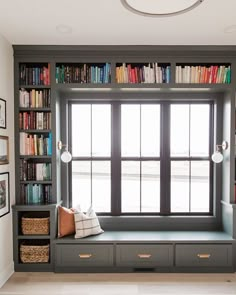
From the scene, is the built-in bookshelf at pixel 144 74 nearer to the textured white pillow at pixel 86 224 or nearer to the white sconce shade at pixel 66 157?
the white sconce shade at pixel 66 157

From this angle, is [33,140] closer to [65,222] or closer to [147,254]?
[65,222]

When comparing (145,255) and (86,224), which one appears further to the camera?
(86,224)

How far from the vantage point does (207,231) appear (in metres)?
3.51

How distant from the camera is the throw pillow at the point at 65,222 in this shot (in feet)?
10.5

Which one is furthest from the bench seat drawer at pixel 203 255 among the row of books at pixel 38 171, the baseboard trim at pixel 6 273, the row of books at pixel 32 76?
the row of books at pixel 32 76

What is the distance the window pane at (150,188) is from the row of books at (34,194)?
4.17 feet

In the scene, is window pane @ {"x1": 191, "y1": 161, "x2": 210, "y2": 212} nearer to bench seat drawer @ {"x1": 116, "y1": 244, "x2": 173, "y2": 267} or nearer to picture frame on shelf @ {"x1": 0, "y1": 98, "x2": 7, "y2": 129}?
bench seat drawer @ {"x1": 116, "y1": 244, "x2": 173, "y2": 267}

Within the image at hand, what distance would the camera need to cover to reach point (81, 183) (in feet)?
12.2

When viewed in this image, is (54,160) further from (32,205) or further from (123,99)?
(123,99)

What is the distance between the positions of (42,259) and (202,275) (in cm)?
191

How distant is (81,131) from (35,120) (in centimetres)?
67

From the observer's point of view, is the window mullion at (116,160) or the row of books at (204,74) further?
the window mullion at (116,160)

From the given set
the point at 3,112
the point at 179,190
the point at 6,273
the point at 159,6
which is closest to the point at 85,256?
the point at 6,273

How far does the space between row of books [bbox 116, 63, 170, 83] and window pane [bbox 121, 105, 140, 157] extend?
50 centimetres
